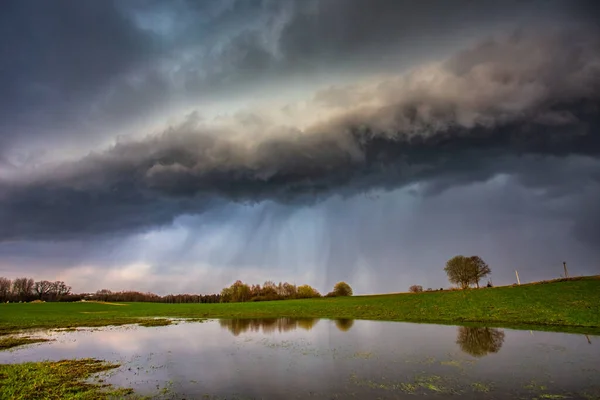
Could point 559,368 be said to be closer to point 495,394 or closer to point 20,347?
point 495,394

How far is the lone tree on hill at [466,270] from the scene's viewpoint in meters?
104

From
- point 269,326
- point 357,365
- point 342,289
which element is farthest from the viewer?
point 342,289

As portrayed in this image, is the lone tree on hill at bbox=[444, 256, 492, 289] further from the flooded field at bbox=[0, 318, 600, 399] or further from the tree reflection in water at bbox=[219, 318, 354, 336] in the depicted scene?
the flooded field at bbox=[0, 318, 600, 399]

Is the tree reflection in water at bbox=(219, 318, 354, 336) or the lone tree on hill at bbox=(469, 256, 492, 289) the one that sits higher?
the lone tree on hill at bbox=(469, 256, 492, 289)

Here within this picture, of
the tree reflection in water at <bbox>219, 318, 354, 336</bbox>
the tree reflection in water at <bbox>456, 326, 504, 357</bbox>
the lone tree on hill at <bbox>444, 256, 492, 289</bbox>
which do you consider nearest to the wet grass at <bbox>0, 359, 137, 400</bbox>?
the tree reflection in water at <bbox>219, 318, 354, 336</bbox>

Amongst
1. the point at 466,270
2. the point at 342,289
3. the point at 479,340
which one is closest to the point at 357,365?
the point at 479,340

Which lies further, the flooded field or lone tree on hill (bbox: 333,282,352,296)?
lone tree on hill (bbox: 333,282,352,296)

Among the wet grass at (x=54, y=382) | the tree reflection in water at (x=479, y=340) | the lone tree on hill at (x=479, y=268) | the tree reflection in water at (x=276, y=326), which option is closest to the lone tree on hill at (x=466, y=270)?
the lone tree on hill at (x=479, y=268)

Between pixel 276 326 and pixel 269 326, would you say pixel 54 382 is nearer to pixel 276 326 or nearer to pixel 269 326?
pixel 276 326

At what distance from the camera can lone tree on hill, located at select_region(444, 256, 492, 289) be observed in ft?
342

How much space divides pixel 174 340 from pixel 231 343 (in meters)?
7.10

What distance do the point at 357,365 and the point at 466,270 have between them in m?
97.6

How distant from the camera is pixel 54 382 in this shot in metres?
17.0

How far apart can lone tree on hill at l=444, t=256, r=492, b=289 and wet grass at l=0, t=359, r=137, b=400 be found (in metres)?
105
